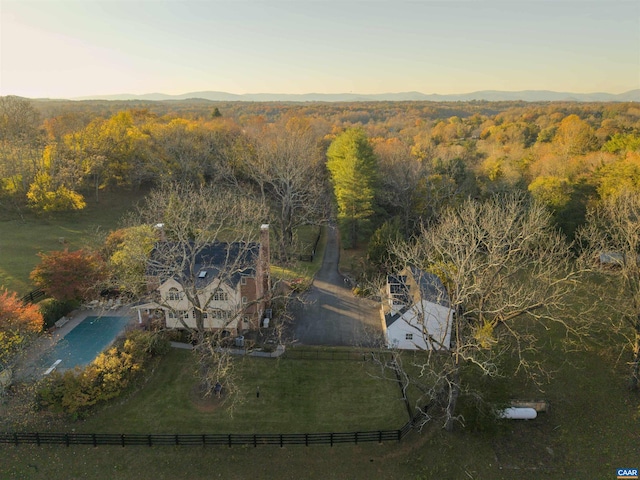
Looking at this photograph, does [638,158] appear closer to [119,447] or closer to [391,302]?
[391,302]

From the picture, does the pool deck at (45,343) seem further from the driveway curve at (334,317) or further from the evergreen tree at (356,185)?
the evergreen tree at (356,185)

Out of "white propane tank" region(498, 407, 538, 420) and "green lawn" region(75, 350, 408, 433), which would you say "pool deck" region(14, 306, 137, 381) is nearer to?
"green lawn" region(75, 350, 408, 433)

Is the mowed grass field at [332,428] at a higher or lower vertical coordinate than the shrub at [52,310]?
lower

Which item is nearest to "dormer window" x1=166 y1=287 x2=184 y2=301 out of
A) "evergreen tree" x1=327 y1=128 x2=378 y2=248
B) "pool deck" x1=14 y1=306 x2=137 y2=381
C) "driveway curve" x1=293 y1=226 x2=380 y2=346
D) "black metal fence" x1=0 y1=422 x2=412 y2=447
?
"pool deck" x1=14 y1=306 x2=137 y2=381

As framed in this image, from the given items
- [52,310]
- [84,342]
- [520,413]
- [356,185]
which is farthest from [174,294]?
[356,185]

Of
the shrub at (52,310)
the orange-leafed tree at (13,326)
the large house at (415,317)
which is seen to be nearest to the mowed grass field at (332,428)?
the large house at (415,317)
